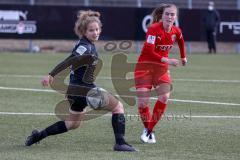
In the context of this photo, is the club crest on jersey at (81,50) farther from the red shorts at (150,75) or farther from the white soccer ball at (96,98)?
the red shorts at (150,75)

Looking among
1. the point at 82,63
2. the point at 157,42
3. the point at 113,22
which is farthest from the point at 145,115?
the point at 113,22

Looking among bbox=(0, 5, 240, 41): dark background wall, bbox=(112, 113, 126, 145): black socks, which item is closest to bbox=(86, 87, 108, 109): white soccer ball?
bbox=(112, 113, 126, 145): black socks

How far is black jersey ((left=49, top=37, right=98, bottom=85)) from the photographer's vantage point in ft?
30.8

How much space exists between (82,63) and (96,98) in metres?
0.46

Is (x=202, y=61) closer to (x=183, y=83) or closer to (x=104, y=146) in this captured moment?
(x=183, y=83)

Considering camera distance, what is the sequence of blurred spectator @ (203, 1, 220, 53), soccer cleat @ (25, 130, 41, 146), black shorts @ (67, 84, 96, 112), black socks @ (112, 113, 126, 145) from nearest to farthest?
black socks @ (112, 113, 126, 145) → black shorts @ (67, 84, 96, 112) → soccer cleat @ (25, 130, 41, 146) → blurred spectator @ (203, 1, 220, 53)

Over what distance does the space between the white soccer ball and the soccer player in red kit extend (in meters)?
1.06

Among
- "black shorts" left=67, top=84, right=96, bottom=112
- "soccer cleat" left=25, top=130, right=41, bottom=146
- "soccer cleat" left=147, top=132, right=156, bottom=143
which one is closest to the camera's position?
Answer: "black shorts" left=67, top=84, right=96, bottom=112

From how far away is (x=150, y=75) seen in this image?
35.4 feet

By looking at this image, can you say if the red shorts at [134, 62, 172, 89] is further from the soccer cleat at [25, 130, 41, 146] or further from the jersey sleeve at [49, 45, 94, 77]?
the soccer cleat at [25, 130, 41, 146]

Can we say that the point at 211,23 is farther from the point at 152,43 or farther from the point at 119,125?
the point at 119,125

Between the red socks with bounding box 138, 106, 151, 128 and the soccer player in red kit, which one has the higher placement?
the soccer player in red kit

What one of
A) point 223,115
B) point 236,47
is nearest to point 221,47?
point 236,47

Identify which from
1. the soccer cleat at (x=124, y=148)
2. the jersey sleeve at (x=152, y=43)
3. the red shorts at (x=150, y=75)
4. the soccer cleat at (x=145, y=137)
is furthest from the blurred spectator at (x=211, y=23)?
the soccer cleat at (x=124, y=148)
